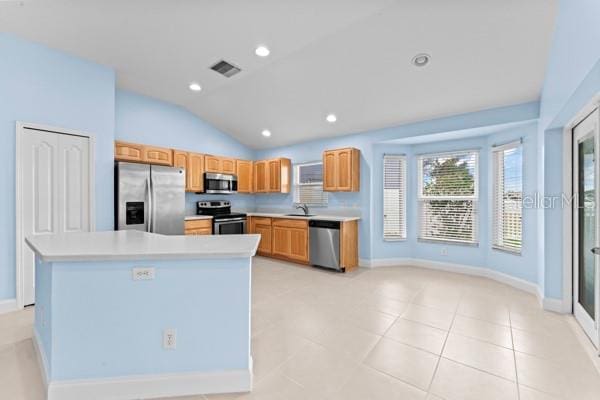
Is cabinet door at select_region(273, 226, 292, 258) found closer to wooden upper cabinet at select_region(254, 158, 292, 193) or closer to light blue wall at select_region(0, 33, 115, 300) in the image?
wooden upper cabinet at select_region(254, 158, 292, 193)

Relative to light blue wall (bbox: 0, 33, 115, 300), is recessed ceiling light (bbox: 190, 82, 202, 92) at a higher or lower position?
higher

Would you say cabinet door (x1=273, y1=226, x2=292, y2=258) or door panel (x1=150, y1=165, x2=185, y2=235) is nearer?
door panel (x1=150, y1=165, x2=185, y2=235)

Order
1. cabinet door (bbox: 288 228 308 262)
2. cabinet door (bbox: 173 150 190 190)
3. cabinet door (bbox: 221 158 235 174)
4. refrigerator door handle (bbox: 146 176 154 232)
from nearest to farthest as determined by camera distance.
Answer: refrigerator door handle (bbox: 146 176 154 232) < cabinet door (bbox: 173 150 190 190) < cabinet door (bbox: 288 228 308 262) < cabinet door (bbox: 221 158 235 174)

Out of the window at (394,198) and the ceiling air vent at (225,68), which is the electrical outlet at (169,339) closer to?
the ceiling air vent at (225,68)

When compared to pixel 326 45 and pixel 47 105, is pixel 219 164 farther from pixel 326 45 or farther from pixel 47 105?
pixel 326 45

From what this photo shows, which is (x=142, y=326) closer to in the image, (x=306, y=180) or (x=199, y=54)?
(x=199, y=54)

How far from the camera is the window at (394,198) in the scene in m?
5.07

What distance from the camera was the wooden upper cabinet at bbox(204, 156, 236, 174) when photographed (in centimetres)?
554

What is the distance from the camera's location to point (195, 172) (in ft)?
17.4

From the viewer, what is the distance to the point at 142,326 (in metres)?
1.72

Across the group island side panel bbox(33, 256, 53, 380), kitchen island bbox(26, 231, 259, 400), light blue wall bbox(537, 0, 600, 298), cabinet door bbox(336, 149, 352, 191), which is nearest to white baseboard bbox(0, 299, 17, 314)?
island side panel bbox(33, 256, 53, 380)

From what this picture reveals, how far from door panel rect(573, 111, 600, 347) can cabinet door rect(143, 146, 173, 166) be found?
5579 millimetres

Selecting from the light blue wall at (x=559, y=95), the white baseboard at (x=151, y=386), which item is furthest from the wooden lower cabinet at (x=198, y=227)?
the light blue wall at (x=559, y=95)

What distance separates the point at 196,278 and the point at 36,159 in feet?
9.69
